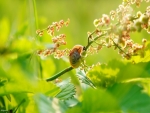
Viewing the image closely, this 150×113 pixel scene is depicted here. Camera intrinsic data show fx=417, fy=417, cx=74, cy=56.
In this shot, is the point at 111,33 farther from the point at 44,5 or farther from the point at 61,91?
the point at 44,5

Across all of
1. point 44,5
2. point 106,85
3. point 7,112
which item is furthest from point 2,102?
point 44,5

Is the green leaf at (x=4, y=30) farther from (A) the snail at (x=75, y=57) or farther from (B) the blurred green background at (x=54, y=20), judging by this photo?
(A) the snail at (x=75, y=57)

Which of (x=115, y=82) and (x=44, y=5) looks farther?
(x=44, y=5)

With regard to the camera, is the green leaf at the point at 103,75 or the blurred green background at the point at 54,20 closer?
the blurred green background at the point at 54,20

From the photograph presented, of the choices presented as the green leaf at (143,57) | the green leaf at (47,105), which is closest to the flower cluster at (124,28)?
the green leaf at (143,57)

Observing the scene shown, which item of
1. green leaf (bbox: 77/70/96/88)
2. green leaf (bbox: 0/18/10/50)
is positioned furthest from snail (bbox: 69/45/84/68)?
green leaf (bbox: 0/18/10/50)

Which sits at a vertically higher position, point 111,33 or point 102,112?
point 111,33

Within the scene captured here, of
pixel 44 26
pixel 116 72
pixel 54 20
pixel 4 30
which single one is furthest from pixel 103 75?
pixel 54 20
